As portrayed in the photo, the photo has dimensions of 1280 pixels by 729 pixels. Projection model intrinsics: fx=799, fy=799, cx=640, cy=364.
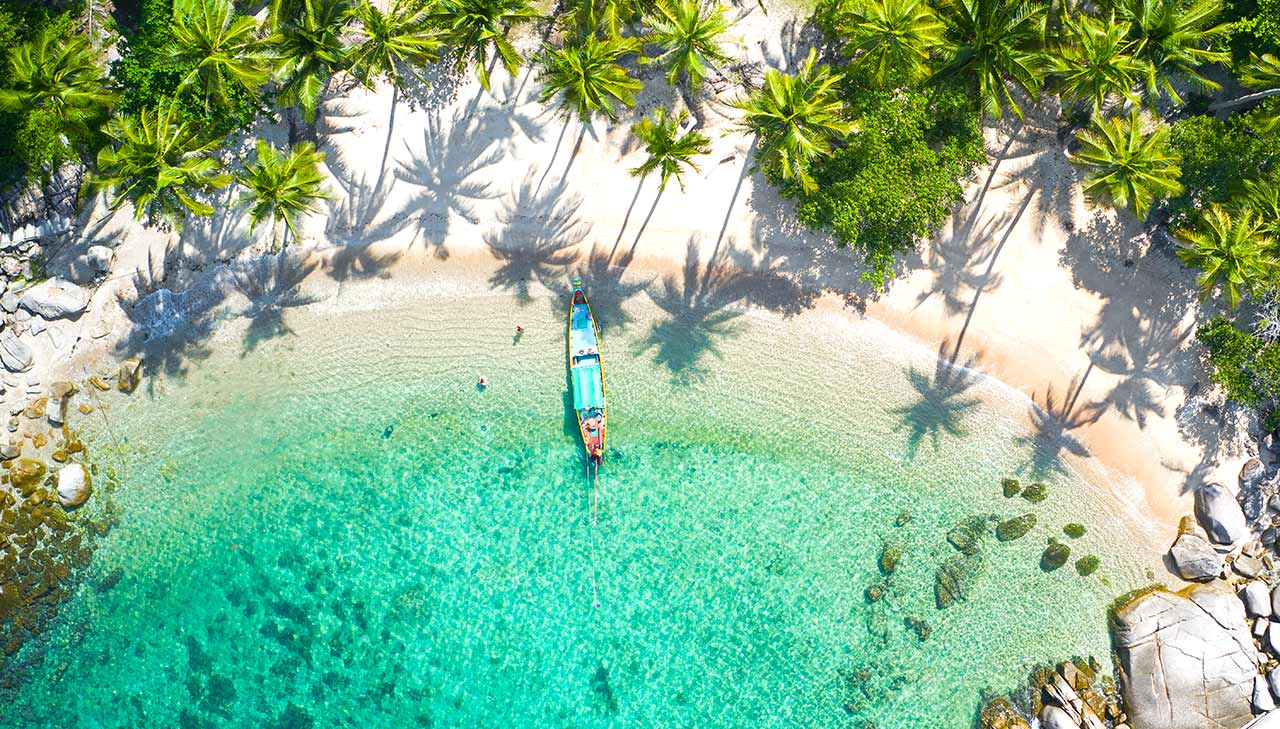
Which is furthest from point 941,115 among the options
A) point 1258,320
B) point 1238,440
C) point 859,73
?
point 1238,440

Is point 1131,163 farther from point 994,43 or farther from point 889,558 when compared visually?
point 889,558

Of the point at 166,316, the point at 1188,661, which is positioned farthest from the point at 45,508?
the point at 1188,661

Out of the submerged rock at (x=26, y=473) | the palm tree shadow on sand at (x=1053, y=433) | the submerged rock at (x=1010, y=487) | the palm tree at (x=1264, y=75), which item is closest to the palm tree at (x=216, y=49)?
the submerged rock at (x=26, y=473)

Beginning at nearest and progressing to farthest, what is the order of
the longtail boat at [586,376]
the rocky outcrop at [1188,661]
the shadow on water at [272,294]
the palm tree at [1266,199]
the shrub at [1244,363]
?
the palm tree at [1266,199] → the shrub at [1244,363] → the rocky outcrop at [1188,661] → the longtail boat at [586,376] → the shadow on water at [272,294]

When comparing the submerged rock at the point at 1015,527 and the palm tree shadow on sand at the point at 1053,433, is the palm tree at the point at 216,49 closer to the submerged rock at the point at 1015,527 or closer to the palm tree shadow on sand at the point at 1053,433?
the palm tree shadow on sand at the point at 1053,433

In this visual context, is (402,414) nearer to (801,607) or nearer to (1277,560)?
(801,607)

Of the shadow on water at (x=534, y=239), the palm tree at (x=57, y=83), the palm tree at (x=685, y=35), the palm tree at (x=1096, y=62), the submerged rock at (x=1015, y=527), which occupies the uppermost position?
the palm tree at (x=1096, y=62)
